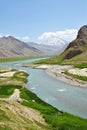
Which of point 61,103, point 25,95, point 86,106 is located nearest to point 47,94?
point 25,95

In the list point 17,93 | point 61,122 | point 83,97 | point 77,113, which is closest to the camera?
point 61,122

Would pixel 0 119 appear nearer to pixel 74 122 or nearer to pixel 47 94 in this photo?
pixel 74 122

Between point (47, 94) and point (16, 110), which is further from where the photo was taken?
point (47, 94)

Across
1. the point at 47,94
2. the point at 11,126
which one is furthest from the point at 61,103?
the point at 11,126

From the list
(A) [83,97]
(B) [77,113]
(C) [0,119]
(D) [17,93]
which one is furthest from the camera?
(D) [17,93]

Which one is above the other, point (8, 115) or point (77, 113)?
point (8, 115)

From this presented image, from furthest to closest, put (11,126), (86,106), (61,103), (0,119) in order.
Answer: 1. (61,103)
2. (86,106)
3. (0,119)
4. (11,126)

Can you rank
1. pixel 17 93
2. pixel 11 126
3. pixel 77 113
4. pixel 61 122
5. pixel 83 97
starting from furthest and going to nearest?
pixel 17 93
pixel 83 97
pixel 77 113
pixel 61 122
pixel 11 126

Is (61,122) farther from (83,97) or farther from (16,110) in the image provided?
(83,97)

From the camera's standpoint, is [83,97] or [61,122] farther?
[83,97]
